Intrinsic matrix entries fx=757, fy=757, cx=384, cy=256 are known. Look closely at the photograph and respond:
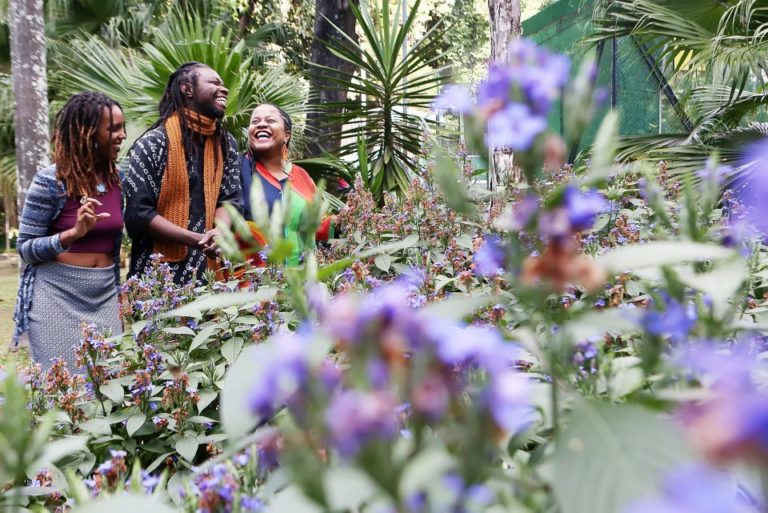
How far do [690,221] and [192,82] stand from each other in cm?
293

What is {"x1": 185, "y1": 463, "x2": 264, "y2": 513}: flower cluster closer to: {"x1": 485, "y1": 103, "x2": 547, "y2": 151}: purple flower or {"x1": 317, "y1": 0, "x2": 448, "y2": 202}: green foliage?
{"x1": 485, "y1": 103, "x2": 547, "y2": 151}: purple flower

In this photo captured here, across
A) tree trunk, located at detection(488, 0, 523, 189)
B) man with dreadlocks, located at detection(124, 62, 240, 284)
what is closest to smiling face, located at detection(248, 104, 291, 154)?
man with dreadlocks, located at detection(124, 62, 240, 284)

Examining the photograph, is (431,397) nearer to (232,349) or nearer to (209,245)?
(232,349)

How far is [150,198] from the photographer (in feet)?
10.2

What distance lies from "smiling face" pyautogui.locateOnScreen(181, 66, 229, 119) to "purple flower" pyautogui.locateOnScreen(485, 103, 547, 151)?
285 cm

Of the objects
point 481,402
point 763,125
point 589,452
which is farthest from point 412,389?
point 763,125

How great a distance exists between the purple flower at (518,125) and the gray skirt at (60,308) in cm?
260

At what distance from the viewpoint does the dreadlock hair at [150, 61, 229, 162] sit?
3.31 meters

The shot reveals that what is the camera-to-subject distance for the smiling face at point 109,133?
9.59 ft

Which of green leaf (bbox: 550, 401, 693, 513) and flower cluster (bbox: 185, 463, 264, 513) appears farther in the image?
flower cluster (bbox: 185, 463, 264, 513)

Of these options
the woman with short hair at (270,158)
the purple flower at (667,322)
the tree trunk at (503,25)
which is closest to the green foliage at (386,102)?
the tree trunk at (503,25)

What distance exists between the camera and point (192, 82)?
3336 mm

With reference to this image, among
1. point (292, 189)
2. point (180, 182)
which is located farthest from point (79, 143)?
point (292, 189)

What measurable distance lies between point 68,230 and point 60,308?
34 cm
